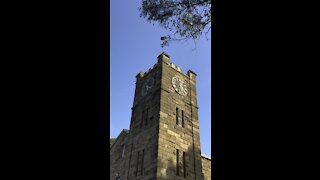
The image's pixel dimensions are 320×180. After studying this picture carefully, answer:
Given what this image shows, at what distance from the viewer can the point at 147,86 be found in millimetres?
17078

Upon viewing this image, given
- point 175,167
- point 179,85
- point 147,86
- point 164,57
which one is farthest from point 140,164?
point 164,57

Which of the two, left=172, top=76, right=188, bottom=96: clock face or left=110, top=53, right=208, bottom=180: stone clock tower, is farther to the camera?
left=172, top=76, right=188, bottom=96: clock face

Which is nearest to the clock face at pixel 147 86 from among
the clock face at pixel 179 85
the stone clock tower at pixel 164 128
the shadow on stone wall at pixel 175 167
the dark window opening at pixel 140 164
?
the stone clock tower at pixel 164 128

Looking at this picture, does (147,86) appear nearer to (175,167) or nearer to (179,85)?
(179,85)

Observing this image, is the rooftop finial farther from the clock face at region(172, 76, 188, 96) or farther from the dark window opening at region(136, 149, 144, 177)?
the dark window opening at region(136, 149, 144, 177)

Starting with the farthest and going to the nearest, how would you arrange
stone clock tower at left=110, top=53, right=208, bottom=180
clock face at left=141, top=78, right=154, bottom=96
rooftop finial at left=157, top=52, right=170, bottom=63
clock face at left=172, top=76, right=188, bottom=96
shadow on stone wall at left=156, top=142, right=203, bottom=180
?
rooftop finial at left=157, top=52, right=170, bottom=63 < clock face at left=141, top=78, right=154, bottom=96 < clock face at left=172, top=76, right=188, bottom=96 < stone clock tower at left=110, top=53, right=208, bottom=180 < shadow on stone wall at left=156, top=142, right=203, bottom=180

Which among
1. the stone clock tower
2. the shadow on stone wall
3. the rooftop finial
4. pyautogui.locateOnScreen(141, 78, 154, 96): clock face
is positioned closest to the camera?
the shadow on stone wall

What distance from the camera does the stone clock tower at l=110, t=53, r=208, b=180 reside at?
13.0m

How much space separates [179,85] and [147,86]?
2.21m

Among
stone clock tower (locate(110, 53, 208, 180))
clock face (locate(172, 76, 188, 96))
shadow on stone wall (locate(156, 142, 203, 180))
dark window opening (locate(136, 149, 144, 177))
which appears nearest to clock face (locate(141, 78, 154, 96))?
stone clock tower (locate(110, 53, 208, 180))
